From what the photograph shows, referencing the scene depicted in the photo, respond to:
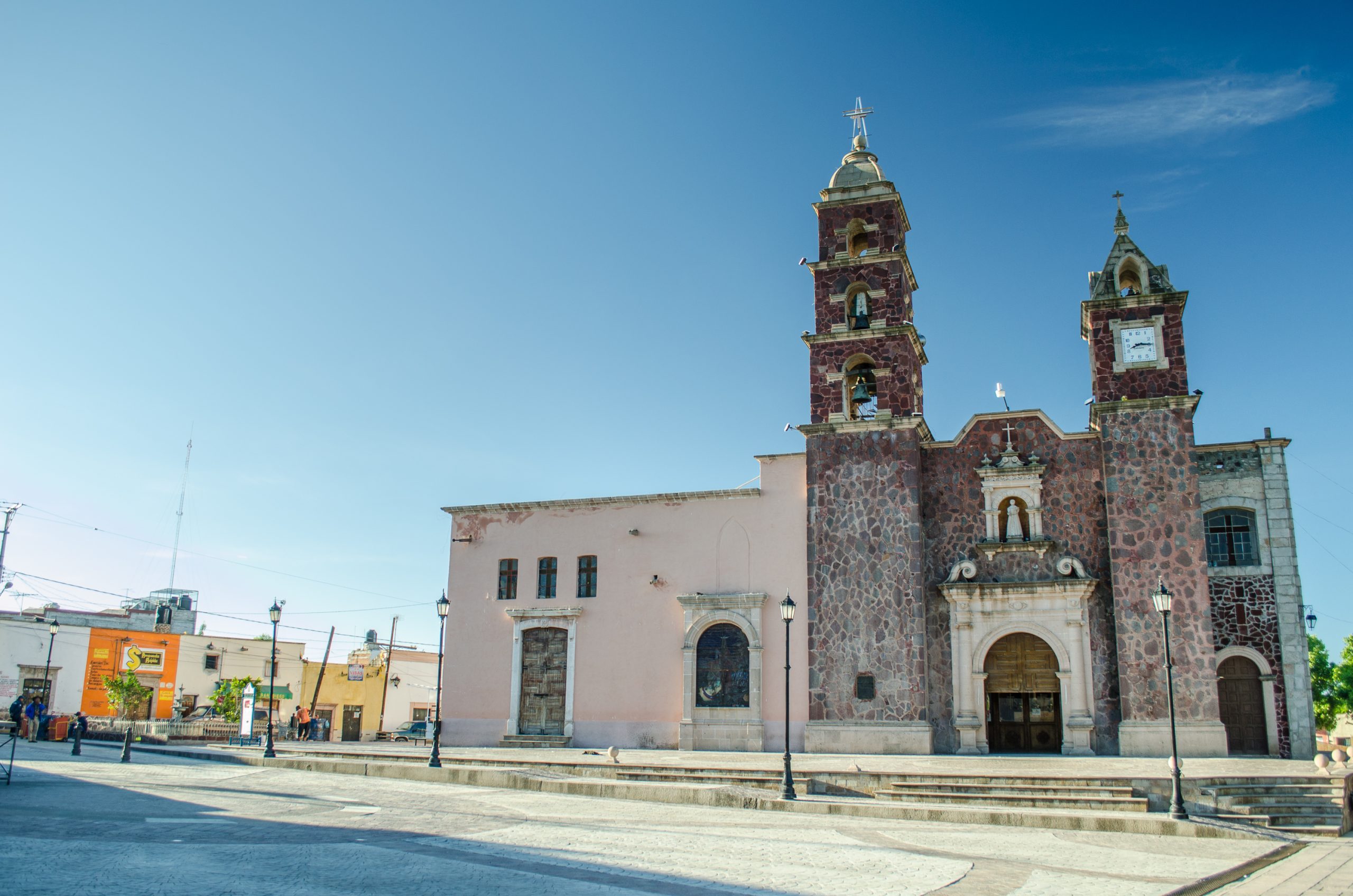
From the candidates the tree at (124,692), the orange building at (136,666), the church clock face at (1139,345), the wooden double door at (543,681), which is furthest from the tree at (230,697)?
the church clock face at (1139,345)

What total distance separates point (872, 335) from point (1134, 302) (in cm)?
639

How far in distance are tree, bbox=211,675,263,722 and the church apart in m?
16.5

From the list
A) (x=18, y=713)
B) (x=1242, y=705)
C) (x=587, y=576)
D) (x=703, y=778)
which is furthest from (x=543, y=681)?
(x=1242, y=705)

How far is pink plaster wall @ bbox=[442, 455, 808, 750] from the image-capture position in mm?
26375

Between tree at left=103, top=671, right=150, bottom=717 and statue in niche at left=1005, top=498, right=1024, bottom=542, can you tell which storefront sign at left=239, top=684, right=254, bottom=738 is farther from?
statue in niche at left=1005, top=498, right=1024, bottom=542

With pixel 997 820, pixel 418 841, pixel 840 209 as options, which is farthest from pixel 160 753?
pixel 840 209

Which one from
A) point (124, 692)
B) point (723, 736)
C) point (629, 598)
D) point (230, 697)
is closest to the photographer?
point (723, 736)

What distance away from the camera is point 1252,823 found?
49.6ft

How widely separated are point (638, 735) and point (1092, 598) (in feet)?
38.9

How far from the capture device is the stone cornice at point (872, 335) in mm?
26219

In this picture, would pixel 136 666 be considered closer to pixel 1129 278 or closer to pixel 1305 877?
pixel 1129 278

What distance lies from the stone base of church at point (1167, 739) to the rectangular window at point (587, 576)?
13732mm

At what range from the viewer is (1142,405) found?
958 inches

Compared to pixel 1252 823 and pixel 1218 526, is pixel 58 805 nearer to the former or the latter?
pixel 1252 823
